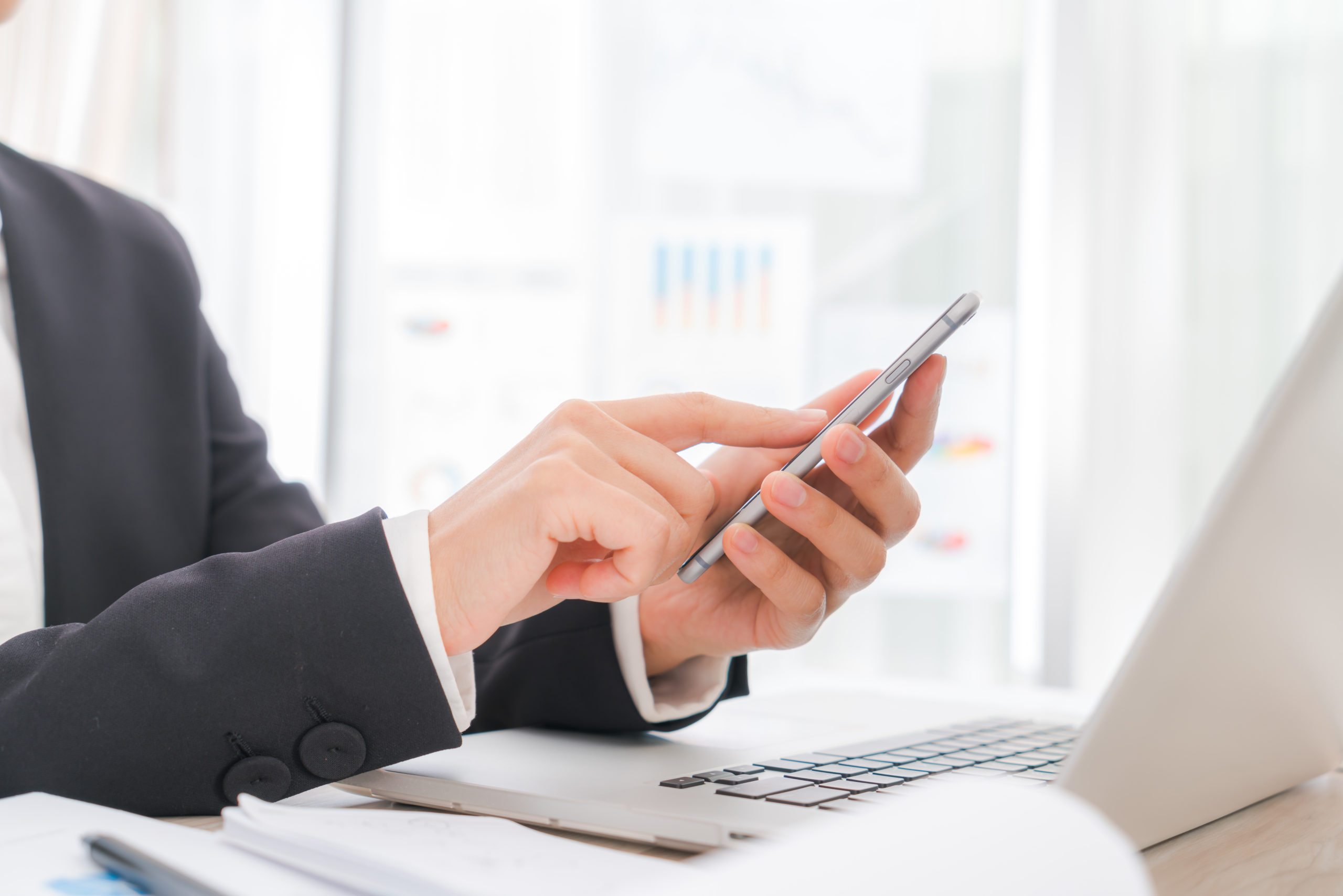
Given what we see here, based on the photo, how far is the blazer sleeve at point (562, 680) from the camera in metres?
0.60

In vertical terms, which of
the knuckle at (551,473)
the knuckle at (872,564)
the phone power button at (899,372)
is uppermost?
the phone power button at (899,372)

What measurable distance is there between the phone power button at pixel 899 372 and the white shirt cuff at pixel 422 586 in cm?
25

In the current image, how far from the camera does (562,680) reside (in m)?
0.61

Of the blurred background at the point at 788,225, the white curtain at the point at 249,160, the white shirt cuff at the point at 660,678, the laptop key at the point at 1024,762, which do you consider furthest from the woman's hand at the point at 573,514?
the white curtain at the point at 249,160

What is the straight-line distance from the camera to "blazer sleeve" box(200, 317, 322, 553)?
87 cm

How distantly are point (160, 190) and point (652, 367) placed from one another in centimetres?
113

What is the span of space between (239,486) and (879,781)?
0.70 meters

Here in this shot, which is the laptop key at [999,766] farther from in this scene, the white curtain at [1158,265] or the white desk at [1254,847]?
the white curtain at [1158,265]

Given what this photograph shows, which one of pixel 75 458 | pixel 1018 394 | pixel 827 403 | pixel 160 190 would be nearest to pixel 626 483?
pixel 827 403

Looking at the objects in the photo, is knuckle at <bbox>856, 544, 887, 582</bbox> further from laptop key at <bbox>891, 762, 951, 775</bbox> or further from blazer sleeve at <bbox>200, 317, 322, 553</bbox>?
blazer sleeve at <bbox>200, 317, 322, 553</bbox>

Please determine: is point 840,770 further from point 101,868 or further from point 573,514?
point 101,868

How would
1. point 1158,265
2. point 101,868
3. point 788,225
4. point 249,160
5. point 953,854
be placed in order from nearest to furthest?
point 953,854, point 101,868, point 1158,265, point 788,225, point 249,160

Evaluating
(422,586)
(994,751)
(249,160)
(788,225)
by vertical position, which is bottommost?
(994,751)

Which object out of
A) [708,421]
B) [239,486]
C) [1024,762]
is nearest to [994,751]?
[1024,762]
